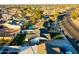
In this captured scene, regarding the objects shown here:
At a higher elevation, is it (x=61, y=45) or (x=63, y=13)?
(x=63, y=13)
